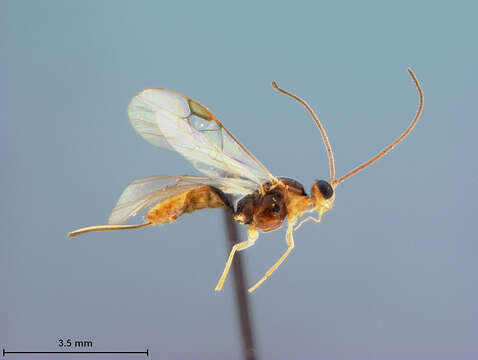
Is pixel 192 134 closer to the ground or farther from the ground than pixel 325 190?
farther from the ground

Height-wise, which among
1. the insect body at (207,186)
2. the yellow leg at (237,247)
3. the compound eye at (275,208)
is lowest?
the yellow leg at (237,247)

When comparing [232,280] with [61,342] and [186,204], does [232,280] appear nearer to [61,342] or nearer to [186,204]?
[186,204]

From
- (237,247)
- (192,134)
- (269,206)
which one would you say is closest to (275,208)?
(269,206)

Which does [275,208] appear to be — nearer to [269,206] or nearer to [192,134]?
[269,206]

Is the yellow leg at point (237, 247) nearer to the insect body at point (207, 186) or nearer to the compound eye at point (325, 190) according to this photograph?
the insect body at point (207, 186)

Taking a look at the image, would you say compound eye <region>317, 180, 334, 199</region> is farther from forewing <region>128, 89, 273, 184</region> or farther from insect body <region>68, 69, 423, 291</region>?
forewing <region>128, 89, 273, 184</region>

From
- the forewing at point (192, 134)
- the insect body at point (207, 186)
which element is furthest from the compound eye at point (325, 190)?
the forewing at point (192, 134)

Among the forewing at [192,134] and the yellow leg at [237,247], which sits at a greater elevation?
the forewing at [192,134]

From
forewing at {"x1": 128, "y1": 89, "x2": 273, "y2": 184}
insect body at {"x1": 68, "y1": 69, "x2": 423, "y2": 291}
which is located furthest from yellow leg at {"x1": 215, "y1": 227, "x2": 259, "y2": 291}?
forewing at {"x1": 128, "y1": 89, "x2": 273, "y2": 184}
